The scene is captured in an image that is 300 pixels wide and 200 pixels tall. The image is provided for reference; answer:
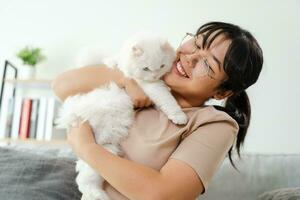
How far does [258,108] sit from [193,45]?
1321mm

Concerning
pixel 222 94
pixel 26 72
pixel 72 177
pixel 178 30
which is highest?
pixel 178 30

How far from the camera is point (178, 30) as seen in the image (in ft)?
8.26

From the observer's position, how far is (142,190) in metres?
0.93

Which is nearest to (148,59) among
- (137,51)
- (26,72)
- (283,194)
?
(137,51)

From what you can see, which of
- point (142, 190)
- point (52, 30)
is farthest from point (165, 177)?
point (52, 30)

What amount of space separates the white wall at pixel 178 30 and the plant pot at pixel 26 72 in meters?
0.08

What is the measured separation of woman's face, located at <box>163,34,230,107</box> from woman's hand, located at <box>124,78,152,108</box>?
0.08m

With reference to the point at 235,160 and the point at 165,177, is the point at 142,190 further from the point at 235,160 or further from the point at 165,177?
the point at 235,160

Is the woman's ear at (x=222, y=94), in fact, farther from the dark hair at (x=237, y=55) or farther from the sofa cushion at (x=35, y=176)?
the sofa cushion at (x=35, y=176)

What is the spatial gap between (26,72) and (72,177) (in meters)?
1.43

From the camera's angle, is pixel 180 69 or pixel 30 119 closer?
pixel 180 69

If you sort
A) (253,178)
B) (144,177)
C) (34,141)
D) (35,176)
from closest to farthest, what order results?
(144,177)
(35,176)
(253,178)
(34,141)

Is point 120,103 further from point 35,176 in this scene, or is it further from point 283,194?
point 283,194

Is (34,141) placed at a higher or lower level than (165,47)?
lower
